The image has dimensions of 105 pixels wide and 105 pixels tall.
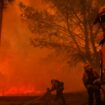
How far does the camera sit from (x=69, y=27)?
14422 millimetres

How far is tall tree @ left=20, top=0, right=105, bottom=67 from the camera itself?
13.6 m

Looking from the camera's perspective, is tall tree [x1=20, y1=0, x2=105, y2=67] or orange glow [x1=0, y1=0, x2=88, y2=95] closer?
tall tree [x1=20, y1=0, x2=105, y2=67]

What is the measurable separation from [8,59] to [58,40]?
23.5 feet

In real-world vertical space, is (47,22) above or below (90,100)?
above

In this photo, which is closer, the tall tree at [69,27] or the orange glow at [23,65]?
the tall tree at [69,27]

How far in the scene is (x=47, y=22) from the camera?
13.8 meters

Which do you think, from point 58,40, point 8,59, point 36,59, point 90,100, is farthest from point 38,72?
point 90,100

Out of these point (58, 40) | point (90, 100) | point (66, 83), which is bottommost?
point (90, 100)

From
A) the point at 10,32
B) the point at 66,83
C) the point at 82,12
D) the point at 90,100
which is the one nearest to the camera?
A: the point at 90,100

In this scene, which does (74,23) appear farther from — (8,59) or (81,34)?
(8,59)

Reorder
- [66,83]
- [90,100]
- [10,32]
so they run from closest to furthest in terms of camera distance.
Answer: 1. [90,100]
2. [66,83]
3. [10,32]

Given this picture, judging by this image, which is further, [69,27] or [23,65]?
[23,65]

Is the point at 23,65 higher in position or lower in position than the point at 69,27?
lower

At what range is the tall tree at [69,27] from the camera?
535 inches
